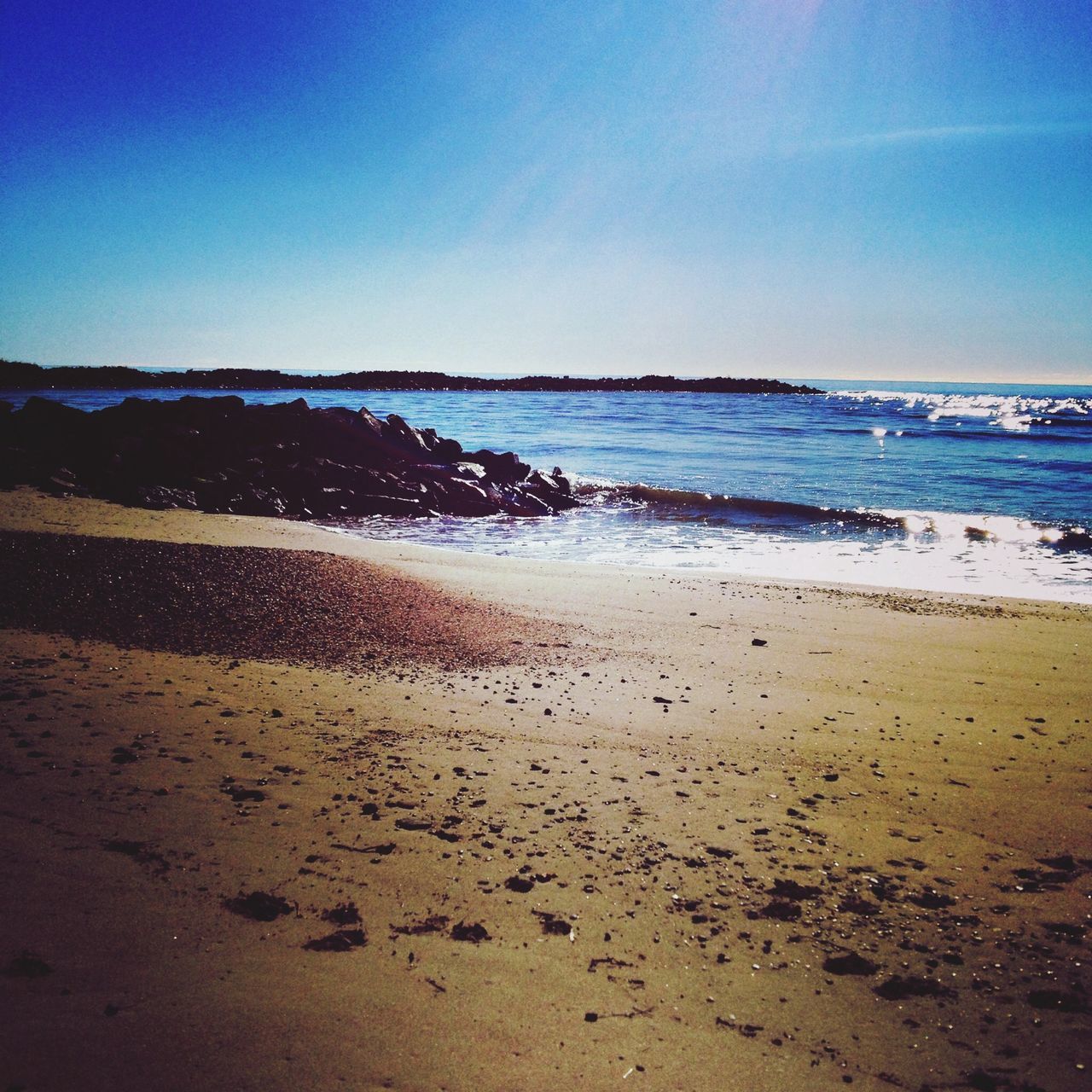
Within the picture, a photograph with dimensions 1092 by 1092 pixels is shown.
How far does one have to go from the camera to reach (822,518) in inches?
675

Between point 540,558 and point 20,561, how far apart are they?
7415 mm

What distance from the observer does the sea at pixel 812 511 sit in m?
11.9

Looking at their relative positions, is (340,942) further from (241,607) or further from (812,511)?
(812,511)

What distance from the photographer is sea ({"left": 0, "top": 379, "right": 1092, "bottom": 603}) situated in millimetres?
11922

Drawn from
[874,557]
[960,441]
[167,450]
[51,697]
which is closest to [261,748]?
[51,697]

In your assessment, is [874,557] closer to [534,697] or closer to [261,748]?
[534,697]

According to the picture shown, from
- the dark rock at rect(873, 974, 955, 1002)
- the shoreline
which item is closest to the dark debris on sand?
the shoreline

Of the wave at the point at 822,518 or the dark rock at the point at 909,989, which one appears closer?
the dark rock at the point at 909,989

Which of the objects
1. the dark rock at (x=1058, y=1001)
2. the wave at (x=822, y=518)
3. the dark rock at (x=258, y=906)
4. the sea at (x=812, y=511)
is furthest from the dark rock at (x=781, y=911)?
the wave at (x=822, y=518)

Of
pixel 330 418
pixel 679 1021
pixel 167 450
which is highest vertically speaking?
pixel 330 418

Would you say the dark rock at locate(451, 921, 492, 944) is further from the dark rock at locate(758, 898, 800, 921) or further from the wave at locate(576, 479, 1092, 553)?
the wave at locate(576, 479, 1092, 553)

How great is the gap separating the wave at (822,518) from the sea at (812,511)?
6cm

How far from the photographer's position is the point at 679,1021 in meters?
2.32

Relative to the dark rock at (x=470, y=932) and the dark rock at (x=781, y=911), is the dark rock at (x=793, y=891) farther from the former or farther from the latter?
the dark rock at (x=470, y=932)
